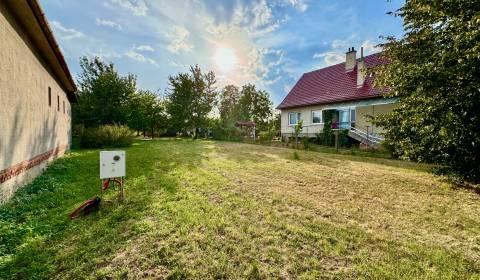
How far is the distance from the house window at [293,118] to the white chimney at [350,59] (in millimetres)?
6152

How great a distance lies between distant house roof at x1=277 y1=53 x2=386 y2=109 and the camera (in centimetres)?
1902

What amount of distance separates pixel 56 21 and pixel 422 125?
47.1 ft

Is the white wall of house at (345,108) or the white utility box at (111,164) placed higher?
the white wall of house at (345,108)

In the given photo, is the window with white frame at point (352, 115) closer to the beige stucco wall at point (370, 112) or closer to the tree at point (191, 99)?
the beige stucco wall at point (370, 112)

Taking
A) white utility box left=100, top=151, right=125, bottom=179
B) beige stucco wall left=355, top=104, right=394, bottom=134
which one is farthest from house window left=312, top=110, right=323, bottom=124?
white utility box left=100, top=151, right=125, bottom=179

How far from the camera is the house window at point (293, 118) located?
2456cm

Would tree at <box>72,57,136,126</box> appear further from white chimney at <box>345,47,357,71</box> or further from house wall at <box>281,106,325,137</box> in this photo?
white chimney at <box>345,47,357,71</box>

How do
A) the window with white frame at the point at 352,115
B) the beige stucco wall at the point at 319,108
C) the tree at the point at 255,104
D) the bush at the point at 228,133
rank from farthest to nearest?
the tree at the point at 255,104 → the bush at the point at 228,133 → the window with white frame at the point at 352,115 → the beige stucco wall at the point at 319,108

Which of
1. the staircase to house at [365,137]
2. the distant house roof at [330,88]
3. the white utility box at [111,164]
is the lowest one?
the white utility box at [111,164]

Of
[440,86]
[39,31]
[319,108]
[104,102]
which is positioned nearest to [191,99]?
[104,102]

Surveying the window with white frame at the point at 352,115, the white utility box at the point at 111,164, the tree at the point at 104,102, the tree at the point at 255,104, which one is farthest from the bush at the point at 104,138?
the tree at the point at 255,104

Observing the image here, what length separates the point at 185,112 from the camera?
88.9 ft

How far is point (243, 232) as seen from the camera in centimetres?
341

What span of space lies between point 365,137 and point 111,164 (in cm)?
1651
